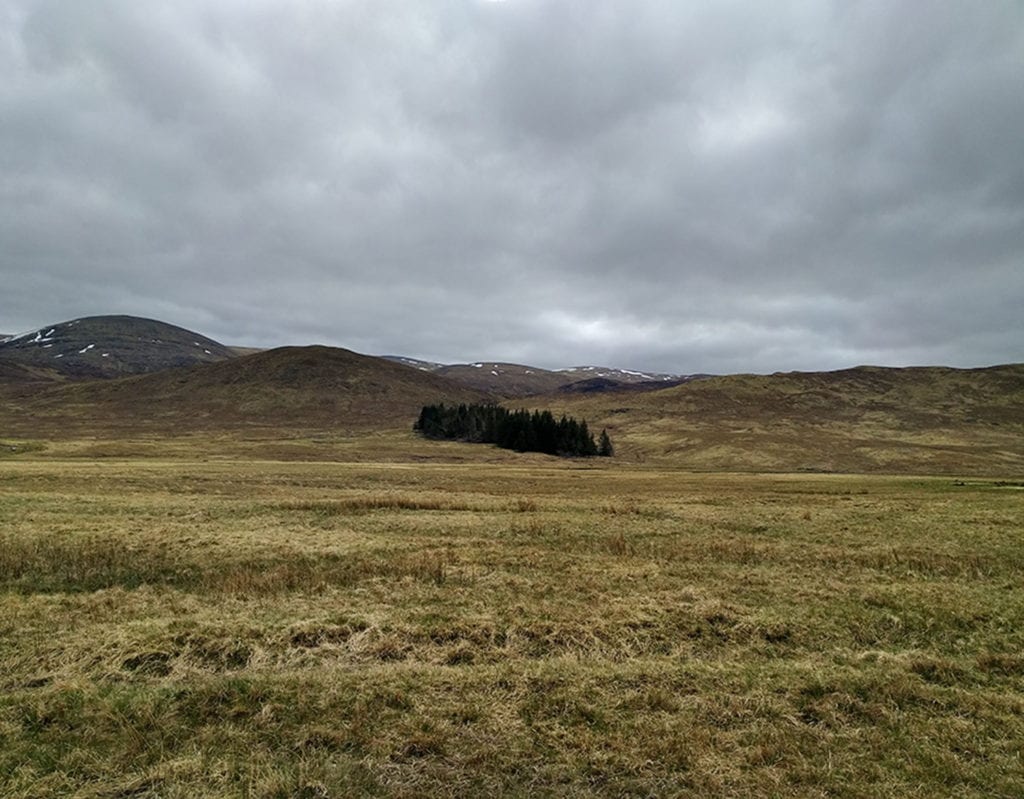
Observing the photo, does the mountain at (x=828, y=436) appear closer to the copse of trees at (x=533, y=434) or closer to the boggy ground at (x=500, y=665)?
the copse of trees at (x=533, y=434)

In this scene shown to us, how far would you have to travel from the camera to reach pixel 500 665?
33.3ft

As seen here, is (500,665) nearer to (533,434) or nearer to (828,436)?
(533,434)

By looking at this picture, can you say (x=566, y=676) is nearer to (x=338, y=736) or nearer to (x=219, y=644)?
(x=338, y=736)

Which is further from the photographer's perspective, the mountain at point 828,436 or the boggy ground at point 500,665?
the mountain at point 828,436

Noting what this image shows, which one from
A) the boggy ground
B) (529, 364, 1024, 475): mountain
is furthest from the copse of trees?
the boggy ground

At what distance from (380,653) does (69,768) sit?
4835 millimetres

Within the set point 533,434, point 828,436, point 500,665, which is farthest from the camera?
point 828,436

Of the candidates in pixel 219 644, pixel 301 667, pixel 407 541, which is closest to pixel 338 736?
pixel 301 667

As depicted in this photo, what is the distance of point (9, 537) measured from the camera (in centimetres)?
1973

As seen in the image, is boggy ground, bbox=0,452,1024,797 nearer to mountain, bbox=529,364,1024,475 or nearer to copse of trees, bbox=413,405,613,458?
copse of trees, bbox=413,405,613,458

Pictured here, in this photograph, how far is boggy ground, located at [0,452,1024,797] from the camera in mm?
7109

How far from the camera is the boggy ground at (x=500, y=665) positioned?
711 cm

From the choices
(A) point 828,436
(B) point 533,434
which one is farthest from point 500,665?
(A) point 828,436

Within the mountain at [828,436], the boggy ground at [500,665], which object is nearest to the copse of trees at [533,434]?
the mountain at [828,436]
